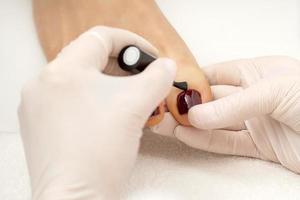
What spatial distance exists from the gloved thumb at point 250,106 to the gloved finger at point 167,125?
6 centimetres

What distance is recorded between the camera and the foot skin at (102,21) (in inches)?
35.6

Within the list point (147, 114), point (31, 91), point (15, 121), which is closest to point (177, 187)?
point (147, 114)

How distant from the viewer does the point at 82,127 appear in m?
0.59

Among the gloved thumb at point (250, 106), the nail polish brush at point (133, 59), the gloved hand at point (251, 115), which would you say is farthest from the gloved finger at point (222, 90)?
the nail polish brush at point (133, 59)

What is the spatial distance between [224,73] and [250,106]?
0.16 meters

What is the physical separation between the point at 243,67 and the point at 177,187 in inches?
11.2

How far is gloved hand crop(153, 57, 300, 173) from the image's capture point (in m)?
0.76

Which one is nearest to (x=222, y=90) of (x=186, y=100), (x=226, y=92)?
(x=226, y=92)

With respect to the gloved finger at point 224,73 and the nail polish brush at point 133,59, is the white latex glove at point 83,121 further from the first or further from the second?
the gloved finger at point 224,73

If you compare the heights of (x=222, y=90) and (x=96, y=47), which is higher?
(x=96, y=47)

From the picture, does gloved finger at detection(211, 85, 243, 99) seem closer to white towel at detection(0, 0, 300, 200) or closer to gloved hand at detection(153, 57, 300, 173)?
gloved hand at detection(153, 57, 300, 173)

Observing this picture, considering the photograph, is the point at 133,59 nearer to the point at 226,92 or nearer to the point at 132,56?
the point at 132,56

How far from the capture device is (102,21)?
37.0 inches

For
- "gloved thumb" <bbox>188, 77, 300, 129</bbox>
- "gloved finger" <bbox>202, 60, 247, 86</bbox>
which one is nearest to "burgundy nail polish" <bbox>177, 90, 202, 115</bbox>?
"gloved thumb" <bbox>188, 77, 300, 129</bbox>
